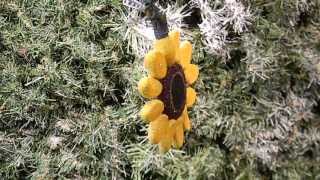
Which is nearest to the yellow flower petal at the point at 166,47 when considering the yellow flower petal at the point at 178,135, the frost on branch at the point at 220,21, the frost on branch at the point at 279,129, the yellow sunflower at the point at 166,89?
the yellow sunflower at the point at 166,89

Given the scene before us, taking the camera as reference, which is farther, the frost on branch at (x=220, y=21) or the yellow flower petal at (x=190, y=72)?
the frost on branch at (x=220, y=21)

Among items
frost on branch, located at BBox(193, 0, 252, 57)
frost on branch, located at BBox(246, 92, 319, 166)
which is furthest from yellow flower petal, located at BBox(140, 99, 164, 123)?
frost on branch, located at BBox(246, 92, 319, 166)

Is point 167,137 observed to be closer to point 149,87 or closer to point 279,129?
point 149,87

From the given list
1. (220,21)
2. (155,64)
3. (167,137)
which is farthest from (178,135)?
(220,21)

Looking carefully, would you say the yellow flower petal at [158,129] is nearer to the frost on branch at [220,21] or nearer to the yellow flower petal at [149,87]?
the yellow flower petal at [149,87]

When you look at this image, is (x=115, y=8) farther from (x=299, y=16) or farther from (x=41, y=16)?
Answer: (x=299, y=16)

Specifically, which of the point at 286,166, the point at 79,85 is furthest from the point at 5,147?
the point at 286,166

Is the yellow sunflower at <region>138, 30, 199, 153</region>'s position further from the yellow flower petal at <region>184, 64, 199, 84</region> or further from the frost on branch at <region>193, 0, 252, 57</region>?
the frost on branch at <region>193, 0, 252, 57</region>
